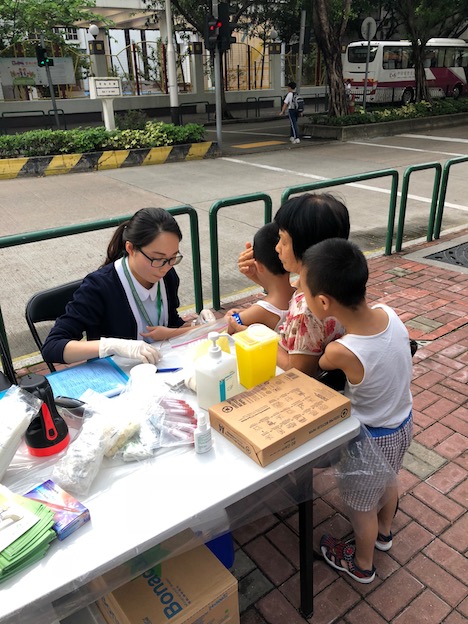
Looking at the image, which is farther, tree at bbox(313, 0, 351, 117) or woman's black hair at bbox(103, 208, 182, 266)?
tree at bbox(313, 0, 351, 117)

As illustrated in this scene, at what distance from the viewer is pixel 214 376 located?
1.64 meters

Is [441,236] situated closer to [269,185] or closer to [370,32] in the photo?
[269,185]

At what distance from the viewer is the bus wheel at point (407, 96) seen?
22.5 m

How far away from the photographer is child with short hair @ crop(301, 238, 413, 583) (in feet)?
5.33

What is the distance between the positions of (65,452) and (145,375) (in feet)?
1.33

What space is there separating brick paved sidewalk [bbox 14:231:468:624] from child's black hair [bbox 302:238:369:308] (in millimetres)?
810

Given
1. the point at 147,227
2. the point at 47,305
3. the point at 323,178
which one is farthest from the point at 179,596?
the point at 323,178

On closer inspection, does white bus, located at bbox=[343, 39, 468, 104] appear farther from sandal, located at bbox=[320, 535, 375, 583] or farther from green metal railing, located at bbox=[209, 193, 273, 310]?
sandal, located at bbox=[320, 535, 375, 583]

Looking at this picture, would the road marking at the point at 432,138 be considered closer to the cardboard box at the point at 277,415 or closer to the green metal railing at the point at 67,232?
the green metal railing at the point at 67,232

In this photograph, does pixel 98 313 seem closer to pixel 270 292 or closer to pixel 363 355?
pixel 270 292

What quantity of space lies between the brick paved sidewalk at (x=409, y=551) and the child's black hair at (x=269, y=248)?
955 mm

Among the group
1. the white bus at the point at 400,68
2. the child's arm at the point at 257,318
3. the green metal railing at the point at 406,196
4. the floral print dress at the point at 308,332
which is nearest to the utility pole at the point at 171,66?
the green metal railing at the point at 406,196

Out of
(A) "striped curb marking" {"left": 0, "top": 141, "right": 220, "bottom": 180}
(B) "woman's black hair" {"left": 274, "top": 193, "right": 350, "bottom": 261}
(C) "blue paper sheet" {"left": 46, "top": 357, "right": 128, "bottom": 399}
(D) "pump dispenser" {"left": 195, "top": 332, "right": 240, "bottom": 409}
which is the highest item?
(B) "woman's black hair" {"left": 274, "top": 193, "right": 350, "bottom": 261}

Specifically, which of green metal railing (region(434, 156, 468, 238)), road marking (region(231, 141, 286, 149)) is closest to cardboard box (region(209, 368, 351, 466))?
green metal railing (region(434, 156, 468, 238))
